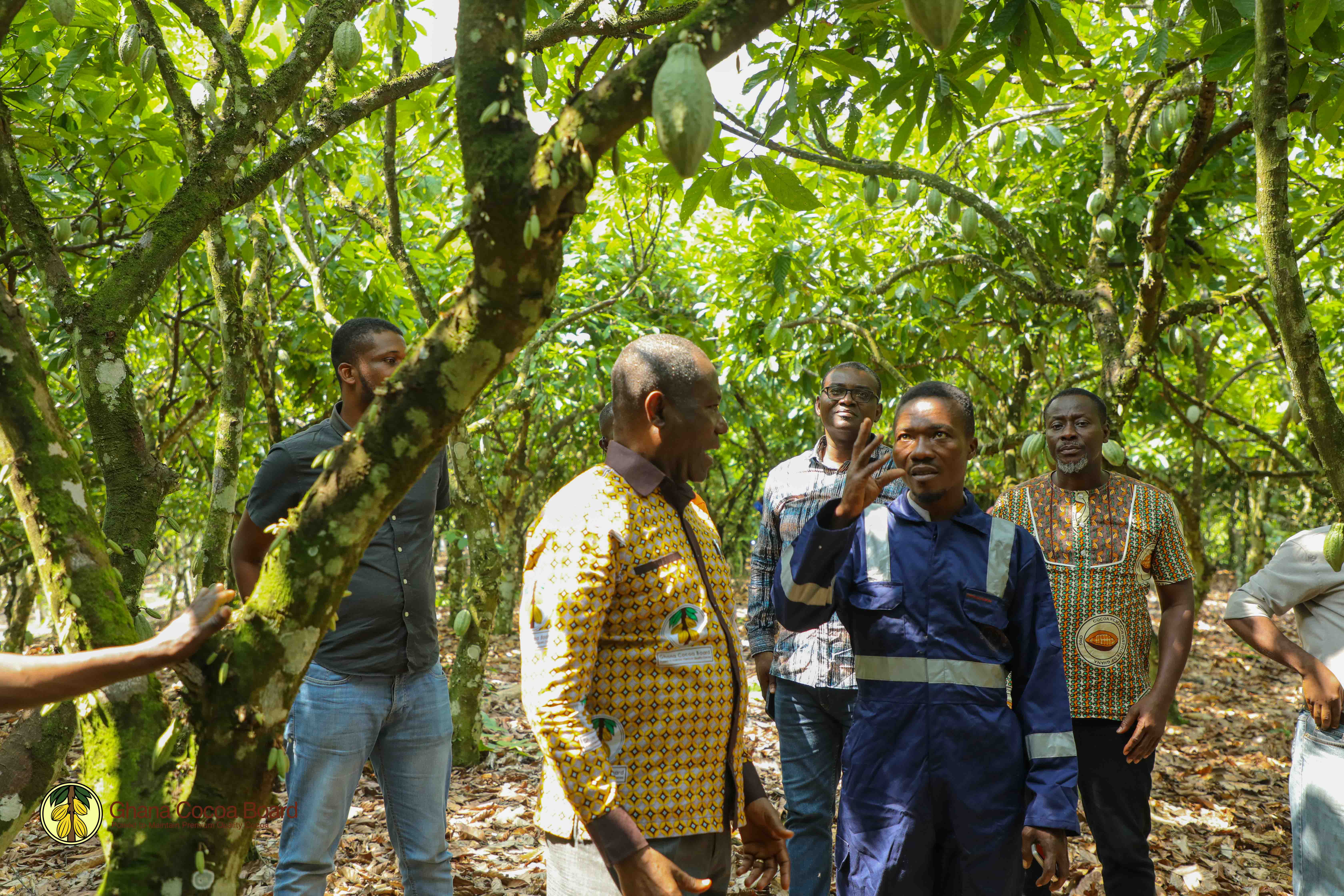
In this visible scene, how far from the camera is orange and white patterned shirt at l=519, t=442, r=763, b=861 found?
1.62 m

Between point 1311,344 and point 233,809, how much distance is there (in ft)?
4.91

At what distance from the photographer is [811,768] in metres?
2.98

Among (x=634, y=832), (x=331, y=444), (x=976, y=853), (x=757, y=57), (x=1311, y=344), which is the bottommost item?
(x=976, y=853)

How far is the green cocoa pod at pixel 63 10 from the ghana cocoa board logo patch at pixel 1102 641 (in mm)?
3307

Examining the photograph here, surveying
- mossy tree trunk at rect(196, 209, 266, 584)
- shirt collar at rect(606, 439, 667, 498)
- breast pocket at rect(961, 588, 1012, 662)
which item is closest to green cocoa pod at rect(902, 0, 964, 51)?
shirt collar at rect(606, 439, 667, 498)

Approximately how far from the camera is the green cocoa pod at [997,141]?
477 cm

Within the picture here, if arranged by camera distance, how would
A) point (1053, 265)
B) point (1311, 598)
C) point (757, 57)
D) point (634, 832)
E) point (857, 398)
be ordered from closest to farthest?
point (634, 832)
point (1311, 598)
point (757, 57)
point (857, 398)
point (1053, 265)

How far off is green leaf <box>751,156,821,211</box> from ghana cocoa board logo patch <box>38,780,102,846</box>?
7.62 feet

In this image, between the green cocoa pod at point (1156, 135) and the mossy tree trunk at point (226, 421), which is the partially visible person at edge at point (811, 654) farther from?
the green cocoa pod at point (1156, 135)

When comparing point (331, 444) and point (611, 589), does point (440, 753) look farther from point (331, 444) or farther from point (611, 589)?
point (611, 589)

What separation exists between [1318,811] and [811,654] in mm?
1313

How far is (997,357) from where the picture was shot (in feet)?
22.9

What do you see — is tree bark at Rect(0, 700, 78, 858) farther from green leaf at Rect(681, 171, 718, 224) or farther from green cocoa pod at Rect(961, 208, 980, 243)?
green cocoa pod at Rect(961, 208, 980, 243)

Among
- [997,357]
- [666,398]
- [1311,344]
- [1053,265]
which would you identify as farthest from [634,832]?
[997,357]
